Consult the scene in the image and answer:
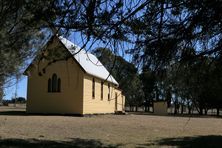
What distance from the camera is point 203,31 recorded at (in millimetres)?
7562

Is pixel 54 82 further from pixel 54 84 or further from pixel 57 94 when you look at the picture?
pixel 57 94

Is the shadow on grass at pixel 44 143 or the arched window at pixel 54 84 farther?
the arched window at pixel 54 84

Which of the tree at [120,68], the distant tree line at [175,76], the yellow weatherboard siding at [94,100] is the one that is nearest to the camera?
the tree at [120,68]

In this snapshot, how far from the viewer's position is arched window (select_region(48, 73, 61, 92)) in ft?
116

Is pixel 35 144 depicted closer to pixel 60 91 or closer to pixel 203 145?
pixel 203 145

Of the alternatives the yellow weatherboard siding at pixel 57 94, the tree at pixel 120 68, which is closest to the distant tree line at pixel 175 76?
the tree at pixel 120 68

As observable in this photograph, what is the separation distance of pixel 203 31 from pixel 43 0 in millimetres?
3005

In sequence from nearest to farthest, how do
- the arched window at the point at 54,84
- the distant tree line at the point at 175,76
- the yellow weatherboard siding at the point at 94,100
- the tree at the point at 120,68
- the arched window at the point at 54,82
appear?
the tree at the point at 120,68 < the distant tree line at the point at 175,76 < the yellow weatherboard siding at the point at 94,100 < the arched window at the point at 54,84 < the arched window at the point at 54,82

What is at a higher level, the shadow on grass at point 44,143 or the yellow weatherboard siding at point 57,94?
the yellow weatherboard siding at point 57,94

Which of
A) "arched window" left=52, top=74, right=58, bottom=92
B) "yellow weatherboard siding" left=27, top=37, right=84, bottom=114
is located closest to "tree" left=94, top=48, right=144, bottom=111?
"yellow weatherboard siding" left=27, top=37, right=84, bottom=114

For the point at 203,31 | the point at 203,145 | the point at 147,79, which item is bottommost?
the point at 203,145

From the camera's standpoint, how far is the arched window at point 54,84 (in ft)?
116

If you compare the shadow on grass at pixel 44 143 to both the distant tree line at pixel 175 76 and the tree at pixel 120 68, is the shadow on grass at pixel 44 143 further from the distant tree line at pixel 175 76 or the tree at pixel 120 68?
the tree at pixel 120 68

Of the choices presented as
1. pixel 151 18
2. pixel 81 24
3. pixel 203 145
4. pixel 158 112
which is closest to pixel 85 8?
pixel 81 24
